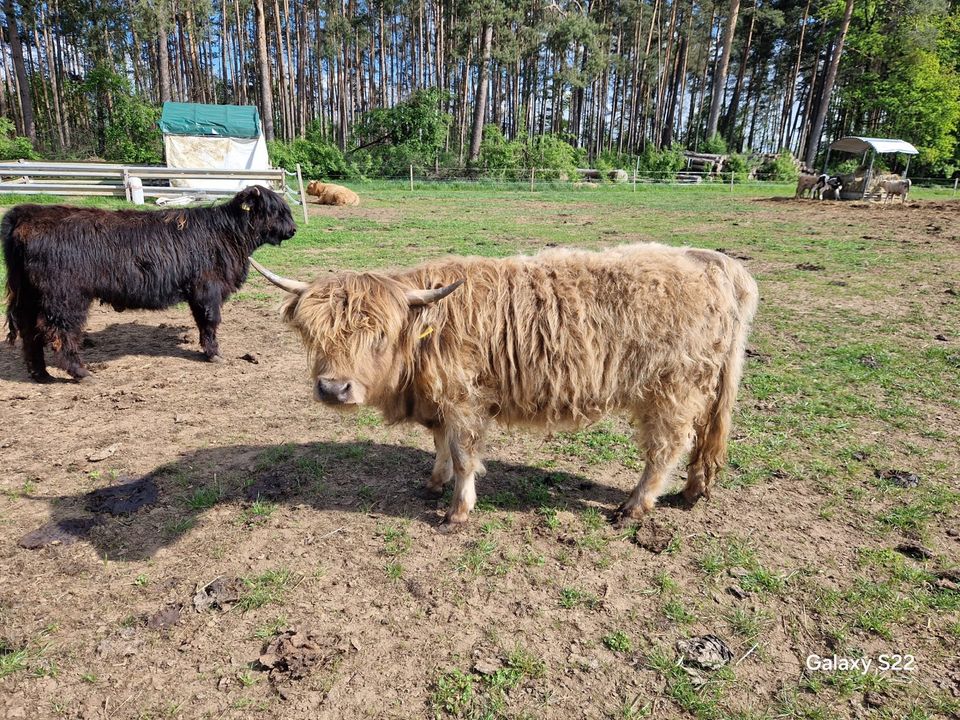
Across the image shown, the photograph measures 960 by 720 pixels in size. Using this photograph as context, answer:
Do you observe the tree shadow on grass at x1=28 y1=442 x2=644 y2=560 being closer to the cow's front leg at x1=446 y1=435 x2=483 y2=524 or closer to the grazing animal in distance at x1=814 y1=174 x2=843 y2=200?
the cow's front leg at x1=446 y1=435 x2=483 y2=524

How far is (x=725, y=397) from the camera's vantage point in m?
3.56

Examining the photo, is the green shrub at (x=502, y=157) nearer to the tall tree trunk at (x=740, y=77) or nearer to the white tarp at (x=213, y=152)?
the white tarp at (x=213, y=152)

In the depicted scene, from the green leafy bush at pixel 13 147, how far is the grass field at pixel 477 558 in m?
33.6

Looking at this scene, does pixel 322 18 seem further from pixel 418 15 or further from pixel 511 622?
pixel 511 622

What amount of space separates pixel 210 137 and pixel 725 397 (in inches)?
1019

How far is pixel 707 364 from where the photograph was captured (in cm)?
337

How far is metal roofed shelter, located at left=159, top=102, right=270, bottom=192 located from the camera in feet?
75.3

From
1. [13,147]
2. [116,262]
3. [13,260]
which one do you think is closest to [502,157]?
[13,147]

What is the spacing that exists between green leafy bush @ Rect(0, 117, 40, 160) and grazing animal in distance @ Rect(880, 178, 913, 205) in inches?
1729

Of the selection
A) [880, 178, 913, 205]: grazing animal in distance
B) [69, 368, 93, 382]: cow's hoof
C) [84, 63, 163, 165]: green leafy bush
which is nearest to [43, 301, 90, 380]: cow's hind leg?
[69, 368, 93, 382]: cow's hoof

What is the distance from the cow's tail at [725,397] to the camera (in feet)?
11.4

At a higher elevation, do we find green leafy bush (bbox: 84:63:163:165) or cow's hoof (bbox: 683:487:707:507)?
green leafy bush (bbox: 84:63:163:165)

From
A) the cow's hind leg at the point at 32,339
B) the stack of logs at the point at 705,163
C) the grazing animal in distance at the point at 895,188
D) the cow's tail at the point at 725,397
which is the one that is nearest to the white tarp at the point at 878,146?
the grazing animal in distance at the point at 895,188

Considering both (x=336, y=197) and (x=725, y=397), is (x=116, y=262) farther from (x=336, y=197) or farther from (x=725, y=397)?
(x=336, y=197)
